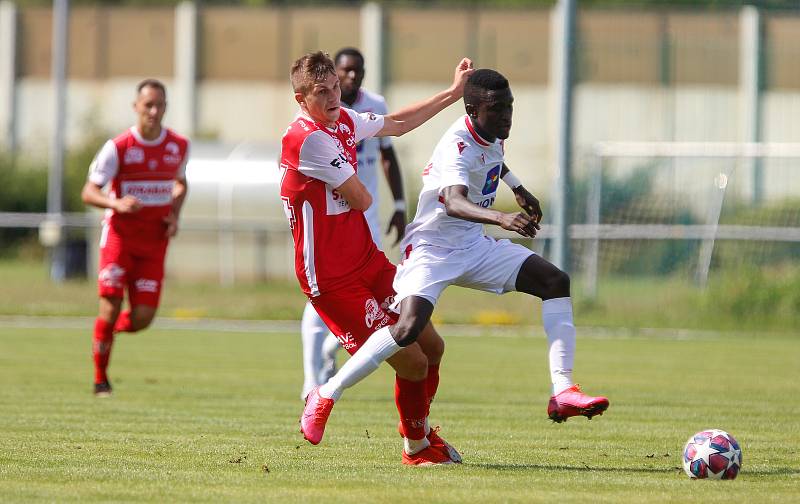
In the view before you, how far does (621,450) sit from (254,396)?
410 cm

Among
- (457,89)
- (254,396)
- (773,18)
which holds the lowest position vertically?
(254,396)

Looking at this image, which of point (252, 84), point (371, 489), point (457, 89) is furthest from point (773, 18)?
point (252, 84)

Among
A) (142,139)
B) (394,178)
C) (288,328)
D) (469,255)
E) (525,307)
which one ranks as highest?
(142,139)

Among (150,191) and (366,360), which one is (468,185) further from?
(150,191)

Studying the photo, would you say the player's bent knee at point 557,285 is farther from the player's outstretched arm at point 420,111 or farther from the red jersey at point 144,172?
the red jersey at point 144,172

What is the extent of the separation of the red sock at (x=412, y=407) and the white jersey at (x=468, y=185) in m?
0.85

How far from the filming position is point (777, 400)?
11.5m

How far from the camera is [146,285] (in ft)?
39.7

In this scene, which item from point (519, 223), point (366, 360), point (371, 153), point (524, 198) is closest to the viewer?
point (519, 223)

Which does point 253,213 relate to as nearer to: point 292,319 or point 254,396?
point 292,319

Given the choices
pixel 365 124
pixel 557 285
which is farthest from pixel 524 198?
pixel 365 124

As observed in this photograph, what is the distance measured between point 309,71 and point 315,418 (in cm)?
177

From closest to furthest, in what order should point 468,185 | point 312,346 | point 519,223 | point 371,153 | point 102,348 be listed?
point 519,223
point 468,185
point 312,346
point 371,153
point 102,348

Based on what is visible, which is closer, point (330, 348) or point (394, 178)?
point (330, 348)
